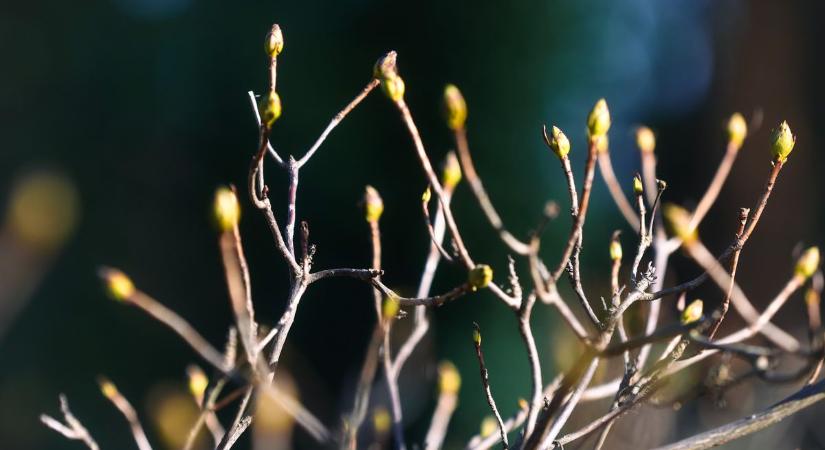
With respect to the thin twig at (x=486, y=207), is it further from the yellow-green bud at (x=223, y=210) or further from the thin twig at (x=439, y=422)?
the thin twig at (x=439, y=422)

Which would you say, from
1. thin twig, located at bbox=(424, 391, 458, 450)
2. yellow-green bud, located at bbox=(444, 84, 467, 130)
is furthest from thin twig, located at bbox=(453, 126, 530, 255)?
thin twig, located at bbox=(424, 391, 458, 450)

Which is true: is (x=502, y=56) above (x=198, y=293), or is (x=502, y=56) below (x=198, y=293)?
above

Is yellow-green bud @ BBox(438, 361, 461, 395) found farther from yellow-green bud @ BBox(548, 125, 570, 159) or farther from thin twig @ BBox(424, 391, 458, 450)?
yellow-green bud @ BBox(548, 125, 570, 159)

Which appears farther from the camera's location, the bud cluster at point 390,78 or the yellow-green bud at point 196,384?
the yellow-green bud at point 196,384

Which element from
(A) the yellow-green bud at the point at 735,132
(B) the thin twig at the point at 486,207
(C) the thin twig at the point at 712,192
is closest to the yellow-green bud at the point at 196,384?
(B) the thin twig at the point at 486,207

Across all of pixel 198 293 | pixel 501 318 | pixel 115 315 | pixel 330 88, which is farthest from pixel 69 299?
pixel 501 318

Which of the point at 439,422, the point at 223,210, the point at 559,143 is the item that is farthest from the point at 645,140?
the point at 223,210

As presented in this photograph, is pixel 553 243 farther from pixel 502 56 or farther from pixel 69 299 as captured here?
pixel 69 299
